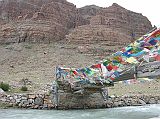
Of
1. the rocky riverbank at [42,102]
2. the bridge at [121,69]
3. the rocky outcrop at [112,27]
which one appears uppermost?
the rocky outcrop at [112,27]

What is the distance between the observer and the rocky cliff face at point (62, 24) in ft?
317

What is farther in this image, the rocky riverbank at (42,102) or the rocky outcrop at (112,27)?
the rocky outcrop at (112,27)

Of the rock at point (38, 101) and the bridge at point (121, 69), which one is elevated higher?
the bridge at point (121, 69)

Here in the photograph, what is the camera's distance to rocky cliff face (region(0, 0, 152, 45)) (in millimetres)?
Result: 96625

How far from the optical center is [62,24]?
115438 mm

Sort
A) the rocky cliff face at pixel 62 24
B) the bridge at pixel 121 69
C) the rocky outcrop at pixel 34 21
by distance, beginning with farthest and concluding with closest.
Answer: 1. the rocky cliff face at pixel 62 24
2. the rocky outcrop at pixel 34 21
3. the bridge at pixel 121 69

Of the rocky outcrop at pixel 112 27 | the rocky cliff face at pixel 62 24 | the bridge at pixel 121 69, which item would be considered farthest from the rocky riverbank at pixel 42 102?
the rocky outcrop at pixel 112 27

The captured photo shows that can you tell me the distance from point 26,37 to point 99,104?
2528 inches

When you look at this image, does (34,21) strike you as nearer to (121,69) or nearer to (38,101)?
(38,101)

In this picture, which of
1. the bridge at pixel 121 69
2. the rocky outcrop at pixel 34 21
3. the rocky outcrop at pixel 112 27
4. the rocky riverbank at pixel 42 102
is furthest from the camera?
the rocky outcrop at pixel 112 27

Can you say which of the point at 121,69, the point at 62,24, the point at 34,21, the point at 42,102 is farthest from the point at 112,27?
the point at 121,69

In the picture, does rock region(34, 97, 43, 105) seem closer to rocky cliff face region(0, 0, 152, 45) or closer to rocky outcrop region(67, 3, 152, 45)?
rocky cliff face region(0, 0, 152, 45)

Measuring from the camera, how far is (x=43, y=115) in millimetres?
24906

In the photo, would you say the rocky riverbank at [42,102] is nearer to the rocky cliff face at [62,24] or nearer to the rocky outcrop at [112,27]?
the rocky cliff face at [62,24]
